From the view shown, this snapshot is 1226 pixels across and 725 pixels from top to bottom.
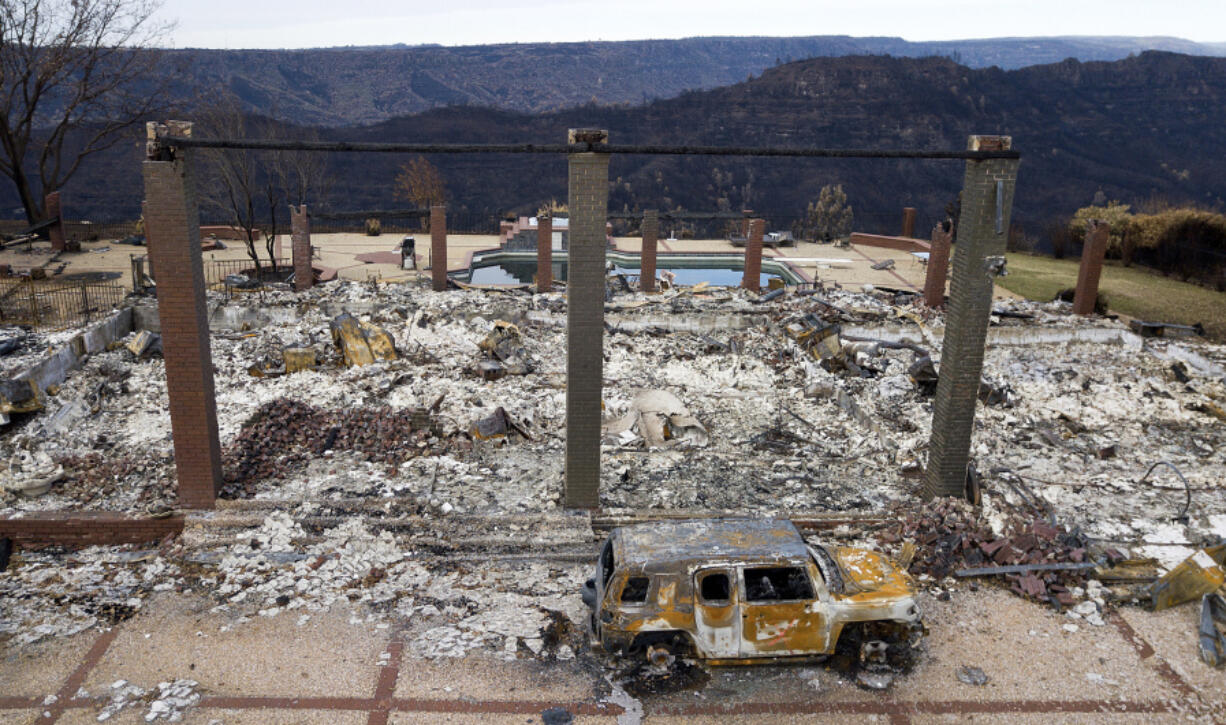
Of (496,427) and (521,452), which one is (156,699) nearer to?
(521,452)

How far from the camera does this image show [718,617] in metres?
7.50

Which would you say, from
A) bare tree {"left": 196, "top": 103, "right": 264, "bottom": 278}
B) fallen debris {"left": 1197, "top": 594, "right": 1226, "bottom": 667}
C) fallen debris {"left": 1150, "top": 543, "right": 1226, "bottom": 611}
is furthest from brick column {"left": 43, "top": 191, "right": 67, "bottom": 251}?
fallen debris {"left": 1197, "top": 594, "right": 1226, "bottom": 667}

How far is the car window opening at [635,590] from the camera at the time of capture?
304 inches

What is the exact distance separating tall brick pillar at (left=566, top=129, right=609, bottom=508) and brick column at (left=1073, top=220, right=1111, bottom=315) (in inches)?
711

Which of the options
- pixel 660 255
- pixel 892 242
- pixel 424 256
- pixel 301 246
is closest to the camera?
pixel 301 246

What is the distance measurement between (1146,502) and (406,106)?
418ft

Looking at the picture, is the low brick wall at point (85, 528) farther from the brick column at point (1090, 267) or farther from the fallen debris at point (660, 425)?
the brick column at point (1090, 267)

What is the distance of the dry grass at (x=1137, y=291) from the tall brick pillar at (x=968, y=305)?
1541 centimetres

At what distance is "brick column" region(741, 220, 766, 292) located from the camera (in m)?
26.1

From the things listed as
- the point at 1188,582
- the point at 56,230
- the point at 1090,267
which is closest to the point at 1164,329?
the point at 1090,267

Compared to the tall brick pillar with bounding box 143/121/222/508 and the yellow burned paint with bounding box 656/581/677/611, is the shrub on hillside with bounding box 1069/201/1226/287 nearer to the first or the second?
the yellow burned paint with bounding box 656/581/677/611

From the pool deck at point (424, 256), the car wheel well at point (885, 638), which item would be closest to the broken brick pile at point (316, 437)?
the car wheel well at point (885, 638)

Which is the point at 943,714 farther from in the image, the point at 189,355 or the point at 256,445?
the point at 256,445

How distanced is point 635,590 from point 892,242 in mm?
33682
